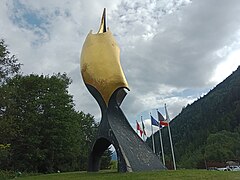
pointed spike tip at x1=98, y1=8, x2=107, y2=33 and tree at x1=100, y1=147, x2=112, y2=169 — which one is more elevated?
pointed spike tip at x1=98, y1=8, x2=107, y2=33

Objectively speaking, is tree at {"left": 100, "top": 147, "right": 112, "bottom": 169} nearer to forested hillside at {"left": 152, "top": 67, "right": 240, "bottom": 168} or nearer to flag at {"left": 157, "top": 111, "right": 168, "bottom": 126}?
flag at {"left": 157, "top": 111, "right": 168, "bottom": 126}

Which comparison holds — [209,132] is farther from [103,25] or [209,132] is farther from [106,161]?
[103,25]

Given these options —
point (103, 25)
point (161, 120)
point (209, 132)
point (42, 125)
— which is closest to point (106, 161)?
point (42, 125)

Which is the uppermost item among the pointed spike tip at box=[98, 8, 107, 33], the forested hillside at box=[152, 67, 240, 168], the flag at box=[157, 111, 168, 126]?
the forested hillside at box=[152, 67, 240, 168]

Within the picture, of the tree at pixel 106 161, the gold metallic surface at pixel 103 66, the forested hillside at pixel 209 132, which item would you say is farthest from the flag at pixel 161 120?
the forested hillside at pixel 209 132

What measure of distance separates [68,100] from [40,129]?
14.5 ft

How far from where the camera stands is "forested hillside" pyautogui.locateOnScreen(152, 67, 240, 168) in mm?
63284

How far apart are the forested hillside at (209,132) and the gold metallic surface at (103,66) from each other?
150 feet

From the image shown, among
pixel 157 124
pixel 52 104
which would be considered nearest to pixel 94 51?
pixel 157 124

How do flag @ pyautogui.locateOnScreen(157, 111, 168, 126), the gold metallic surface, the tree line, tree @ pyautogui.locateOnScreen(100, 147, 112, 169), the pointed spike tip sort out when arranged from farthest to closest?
tree @ pyautogui.locateOnScreen(100, 147, 112, 169) < the tree line < flag @ pyautogui.locateOnScreen(157, 111, 168, 126) < the pointed spike tip < the gold metallic surface

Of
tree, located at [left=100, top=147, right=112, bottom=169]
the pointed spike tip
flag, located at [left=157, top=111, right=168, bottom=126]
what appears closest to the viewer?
the pointed spike tip

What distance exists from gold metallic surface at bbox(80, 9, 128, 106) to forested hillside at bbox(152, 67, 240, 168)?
150ft

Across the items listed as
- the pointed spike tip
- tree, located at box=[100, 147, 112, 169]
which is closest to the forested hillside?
tree, located at box=[100, 147, 112, 169]

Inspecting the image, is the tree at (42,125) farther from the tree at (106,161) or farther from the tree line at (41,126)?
the tree at (106,161)
